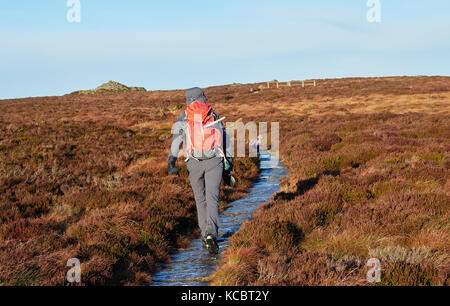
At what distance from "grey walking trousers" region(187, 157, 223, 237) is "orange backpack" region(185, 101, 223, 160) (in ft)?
0.48

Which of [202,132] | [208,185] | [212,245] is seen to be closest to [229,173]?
[208,185]

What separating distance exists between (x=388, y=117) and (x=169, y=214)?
938 inches

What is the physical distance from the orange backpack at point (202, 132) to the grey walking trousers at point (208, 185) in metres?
0.15

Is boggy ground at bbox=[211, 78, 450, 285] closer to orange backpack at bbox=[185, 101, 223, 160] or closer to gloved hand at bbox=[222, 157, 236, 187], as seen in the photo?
gloved hand at bbox=[222, 157, 236, 187]

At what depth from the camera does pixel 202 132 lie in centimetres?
505

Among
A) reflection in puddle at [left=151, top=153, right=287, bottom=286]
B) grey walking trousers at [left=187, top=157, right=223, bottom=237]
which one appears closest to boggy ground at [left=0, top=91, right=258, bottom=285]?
reflection in puddle at [left=151, top=153, right=287, bottom=286]

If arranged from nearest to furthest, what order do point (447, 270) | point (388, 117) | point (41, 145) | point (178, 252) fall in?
point (447, 270) < point (178, 252) < point (41, 145) < point (388, 117)

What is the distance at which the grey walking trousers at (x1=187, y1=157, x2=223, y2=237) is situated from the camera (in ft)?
17.1

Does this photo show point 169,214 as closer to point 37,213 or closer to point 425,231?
point 37,213

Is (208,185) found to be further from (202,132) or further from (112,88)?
(112,88)

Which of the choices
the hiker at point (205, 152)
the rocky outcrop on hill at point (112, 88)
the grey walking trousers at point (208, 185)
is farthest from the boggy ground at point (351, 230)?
the rocky outcrop on hill at point (112, 88)

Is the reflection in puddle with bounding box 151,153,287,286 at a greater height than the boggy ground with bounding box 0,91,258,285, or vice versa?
the boggy ground with bounding box 0,91,258,285
